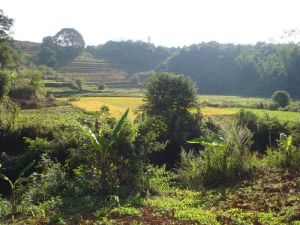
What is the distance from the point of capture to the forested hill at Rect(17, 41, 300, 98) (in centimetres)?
7075

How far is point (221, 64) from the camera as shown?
80.5 m

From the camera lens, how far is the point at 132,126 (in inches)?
458

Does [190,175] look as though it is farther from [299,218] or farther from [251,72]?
[251,72]

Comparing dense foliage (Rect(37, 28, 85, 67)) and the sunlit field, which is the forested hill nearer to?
dense foliage (Rect(37, 28, 85, 67))

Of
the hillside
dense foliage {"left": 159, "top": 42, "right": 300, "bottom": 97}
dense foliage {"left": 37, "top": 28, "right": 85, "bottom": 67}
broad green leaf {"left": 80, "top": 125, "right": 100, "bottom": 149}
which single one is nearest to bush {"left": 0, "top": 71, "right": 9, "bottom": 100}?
broad green leaf {"left": 80, "top": 125, "right": 100, "bottom": 149}

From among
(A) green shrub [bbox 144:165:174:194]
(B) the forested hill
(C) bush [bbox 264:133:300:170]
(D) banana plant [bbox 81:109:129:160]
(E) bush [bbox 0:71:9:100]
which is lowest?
(A) green shrub [bbox 144:165:174:194]

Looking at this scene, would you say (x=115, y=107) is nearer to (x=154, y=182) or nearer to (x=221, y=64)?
(x=154, y=182)

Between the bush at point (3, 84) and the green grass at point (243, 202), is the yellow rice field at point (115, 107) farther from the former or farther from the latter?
the green grass at point (243, 202)

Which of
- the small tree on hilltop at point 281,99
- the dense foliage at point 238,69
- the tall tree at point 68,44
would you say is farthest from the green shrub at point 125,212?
the tall tree at point 68,44

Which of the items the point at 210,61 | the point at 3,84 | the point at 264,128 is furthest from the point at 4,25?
the point at 210,61

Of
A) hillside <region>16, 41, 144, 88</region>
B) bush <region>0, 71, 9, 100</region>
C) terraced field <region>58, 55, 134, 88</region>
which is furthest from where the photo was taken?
hillside <region>16, 41, 144, 88</region>

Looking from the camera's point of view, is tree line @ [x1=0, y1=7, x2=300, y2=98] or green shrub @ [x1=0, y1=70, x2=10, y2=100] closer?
green shrub @ [x1=0, y1=70, x2=10, y2=100]

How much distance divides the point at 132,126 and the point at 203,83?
210ft

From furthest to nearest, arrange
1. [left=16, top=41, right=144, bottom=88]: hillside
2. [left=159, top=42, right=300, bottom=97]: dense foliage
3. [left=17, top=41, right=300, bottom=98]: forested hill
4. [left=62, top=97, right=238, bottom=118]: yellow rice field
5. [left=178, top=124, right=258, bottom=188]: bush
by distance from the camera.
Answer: [left=17, top=41, right=300, bottom=98]: forested hill, [left=159, top=42, right=300, bottom=97]: dense foliage, [left=16, top=41, right=144, bottom=88]: hillside, [left=62, top=97, right=238, bottom=118]: yellow rice field, [left=178, top=124, right=258, bottom=188]: bush
